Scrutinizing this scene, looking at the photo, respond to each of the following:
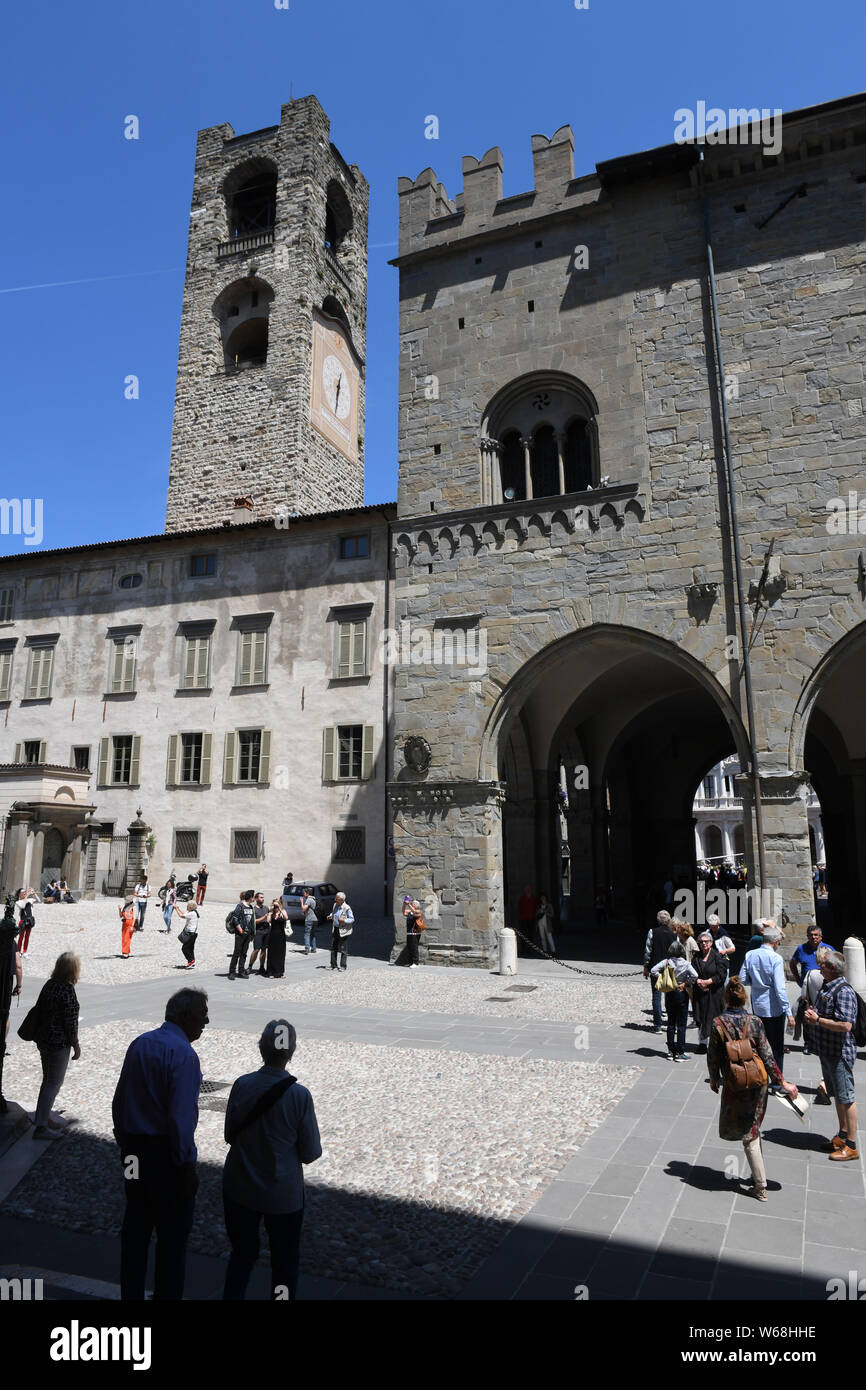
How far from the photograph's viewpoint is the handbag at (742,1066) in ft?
16.7

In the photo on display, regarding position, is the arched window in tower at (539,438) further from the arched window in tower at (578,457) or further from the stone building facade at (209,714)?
the stone building facade at (209,714)

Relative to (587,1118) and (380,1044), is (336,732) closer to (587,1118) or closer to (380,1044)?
(380,1044)

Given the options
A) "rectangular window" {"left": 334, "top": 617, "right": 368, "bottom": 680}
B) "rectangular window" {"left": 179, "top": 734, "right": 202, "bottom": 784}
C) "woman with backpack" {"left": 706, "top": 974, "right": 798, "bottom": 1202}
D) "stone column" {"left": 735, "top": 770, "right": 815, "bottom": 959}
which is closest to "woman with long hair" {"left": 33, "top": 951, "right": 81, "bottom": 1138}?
"woman with backpack" {"left": 706, "top": 974, "right": 798, "bottom": 1202}

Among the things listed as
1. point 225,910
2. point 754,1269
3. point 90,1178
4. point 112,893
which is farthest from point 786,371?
point 112,893

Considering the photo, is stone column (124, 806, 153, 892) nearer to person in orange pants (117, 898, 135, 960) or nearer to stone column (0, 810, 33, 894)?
stone column (0, 810, 33, 894)

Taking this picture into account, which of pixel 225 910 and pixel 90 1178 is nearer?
pixel 90 1178

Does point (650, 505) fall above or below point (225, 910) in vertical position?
above

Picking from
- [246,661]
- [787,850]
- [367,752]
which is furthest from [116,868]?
[787,850]

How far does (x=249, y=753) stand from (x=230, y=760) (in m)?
0.70

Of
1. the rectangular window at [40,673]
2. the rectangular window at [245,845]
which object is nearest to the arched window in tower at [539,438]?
the rectangular window at [245,845]

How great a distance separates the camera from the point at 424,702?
54.4 ft
